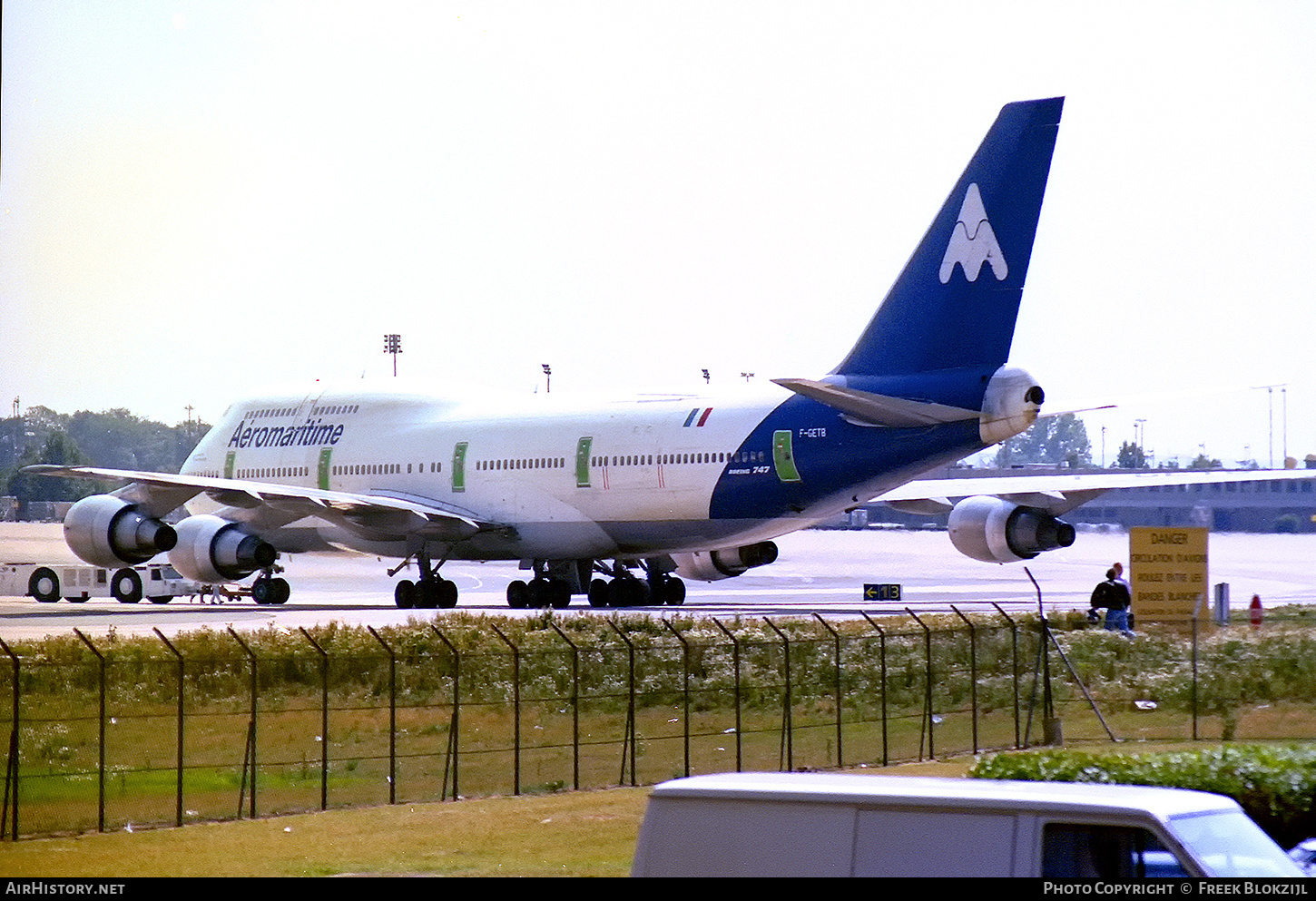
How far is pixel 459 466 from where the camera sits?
4125 cm

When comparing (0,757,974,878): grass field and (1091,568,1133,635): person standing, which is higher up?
(1091,568,1133,635): person standing

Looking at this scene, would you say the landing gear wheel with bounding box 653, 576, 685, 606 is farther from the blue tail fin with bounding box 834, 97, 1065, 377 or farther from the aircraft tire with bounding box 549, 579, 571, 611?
the blue tail fin with bounding box 834, 97, 1065, 377

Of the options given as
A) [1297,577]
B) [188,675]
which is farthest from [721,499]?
[1297,577]

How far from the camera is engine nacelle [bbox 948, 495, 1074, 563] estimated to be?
3712cm

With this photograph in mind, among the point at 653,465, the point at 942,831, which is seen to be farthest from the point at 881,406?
the point at 942,831

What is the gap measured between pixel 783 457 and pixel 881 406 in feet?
9.42

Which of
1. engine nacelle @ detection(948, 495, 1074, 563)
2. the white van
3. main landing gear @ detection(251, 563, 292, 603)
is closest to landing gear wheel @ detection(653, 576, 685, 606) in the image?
engine nacelle @ detection(948, 495, 1074, 563)

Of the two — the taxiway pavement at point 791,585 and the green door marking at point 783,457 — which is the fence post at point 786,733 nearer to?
the taxiway pavement at point 791,585

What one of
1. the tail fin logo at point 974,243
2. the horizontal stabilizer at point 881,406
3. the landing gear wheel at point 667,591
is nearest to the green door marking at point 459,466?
the landing gear wheel at point 667,591

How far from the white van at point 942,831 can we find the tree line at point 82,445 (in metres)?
69.0

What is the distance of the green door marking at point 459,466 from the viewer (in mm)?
41125

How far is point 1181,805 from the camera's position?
8.38 m

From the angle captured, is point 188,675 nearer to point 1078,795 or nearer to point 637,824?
point 637,824

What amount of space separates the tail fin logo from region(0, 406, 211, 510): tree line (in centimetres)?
5110
